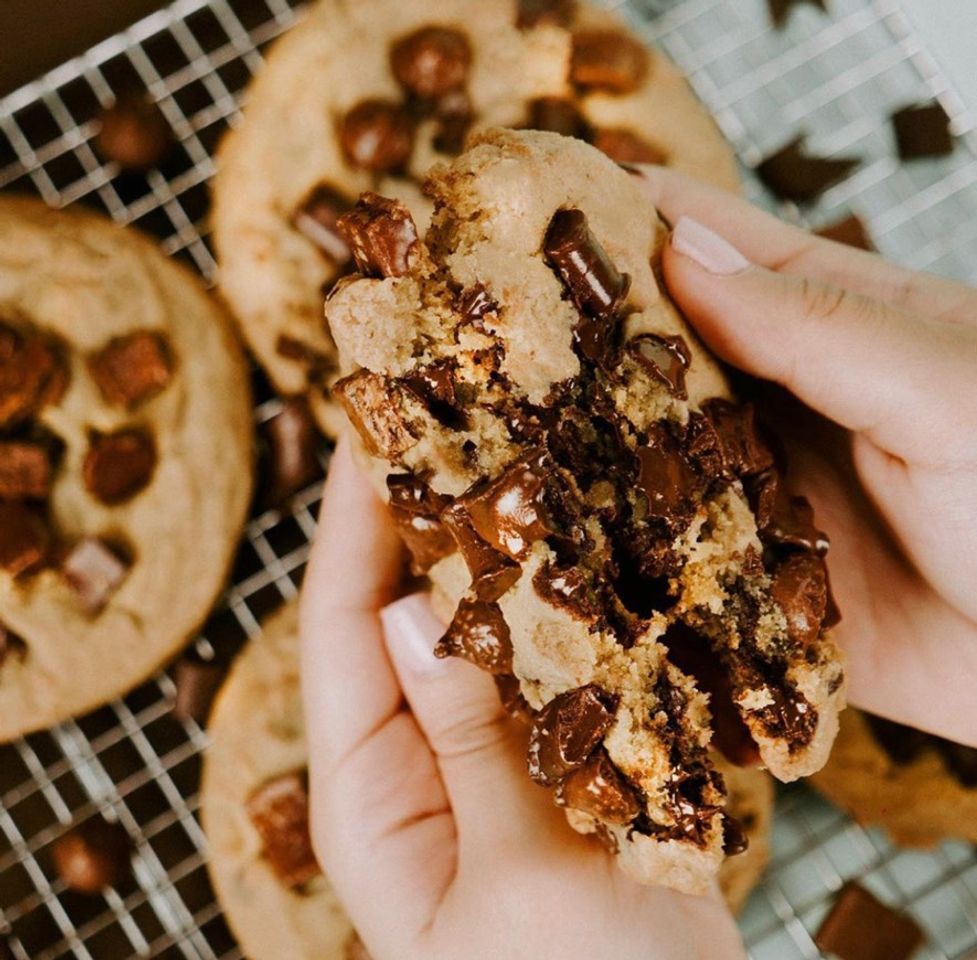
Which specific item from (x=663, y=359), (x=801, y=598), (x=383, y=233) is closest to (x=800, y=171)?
(x=663, y=359)

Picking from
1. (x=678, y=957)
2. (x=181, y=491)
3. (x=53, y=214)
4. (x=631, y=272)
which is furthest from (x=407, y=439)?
(x=53, y=214)

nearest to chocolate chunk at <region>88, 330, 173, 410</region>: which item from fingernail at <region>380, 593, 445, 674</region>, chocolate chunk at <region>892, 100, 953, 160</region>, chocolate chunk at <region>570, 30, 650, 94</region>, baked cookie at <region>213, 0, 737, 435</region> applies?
baked cookie at <region>213, 0, 737, 435</region>

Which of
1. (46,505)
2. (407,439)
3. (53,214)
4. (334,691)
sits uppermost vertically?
(53,214)

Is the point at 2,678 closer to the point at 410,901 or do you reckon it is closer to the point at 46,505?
the point at 46,505

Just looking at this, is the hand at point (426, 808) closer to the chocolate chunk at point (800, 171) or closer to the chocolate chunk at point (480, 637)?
the chocolate chunk at point (480, 637)

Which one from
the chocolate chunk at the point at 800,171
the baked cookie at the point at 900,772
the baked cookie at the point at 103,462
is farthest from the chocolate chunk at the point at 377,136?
the baked cookie at the point at 900,772

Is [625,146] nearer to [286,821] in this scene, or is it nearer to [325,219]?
[325,219]
